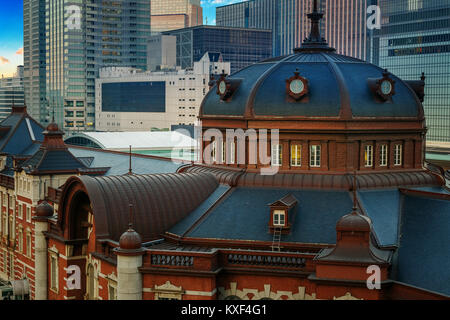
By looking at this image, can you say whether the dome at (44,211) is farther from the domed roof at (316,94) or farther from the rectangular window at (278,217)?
the rectangular window at (278,217)

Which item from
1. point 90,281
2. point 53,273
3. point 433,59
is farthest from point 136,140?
point 433,59

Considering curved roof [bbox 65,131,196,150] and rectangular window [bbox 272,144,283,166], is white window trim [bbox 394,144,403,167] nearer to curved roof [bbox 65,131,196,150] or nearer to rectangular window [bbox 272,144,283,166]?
rectangular window [bbox 272,144,283,166]

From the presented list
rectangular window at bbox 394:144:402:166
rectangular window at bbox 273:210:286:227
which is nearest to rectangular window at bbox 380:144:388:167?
rectangular window at bbox 394:144:402:166

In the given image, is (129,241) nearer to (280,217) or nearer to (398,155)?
(280,217)

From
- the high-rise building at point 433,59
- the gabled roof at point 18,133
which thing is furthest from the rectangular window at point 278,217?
the high-rise building at point 433,59

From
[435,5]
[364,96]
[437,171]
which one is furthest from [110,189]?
[435,5]

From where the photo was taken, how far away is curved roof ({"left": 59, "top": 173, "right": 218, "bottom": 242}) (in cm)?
4303

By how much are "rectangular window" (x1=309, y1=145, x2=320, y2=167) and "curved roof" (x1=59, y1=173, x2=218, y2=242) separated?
6428 mm

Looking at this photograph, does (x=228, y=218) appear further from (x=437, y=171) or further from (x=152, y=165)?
(x=152, y=165)

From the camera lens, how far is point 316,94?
4659cm
